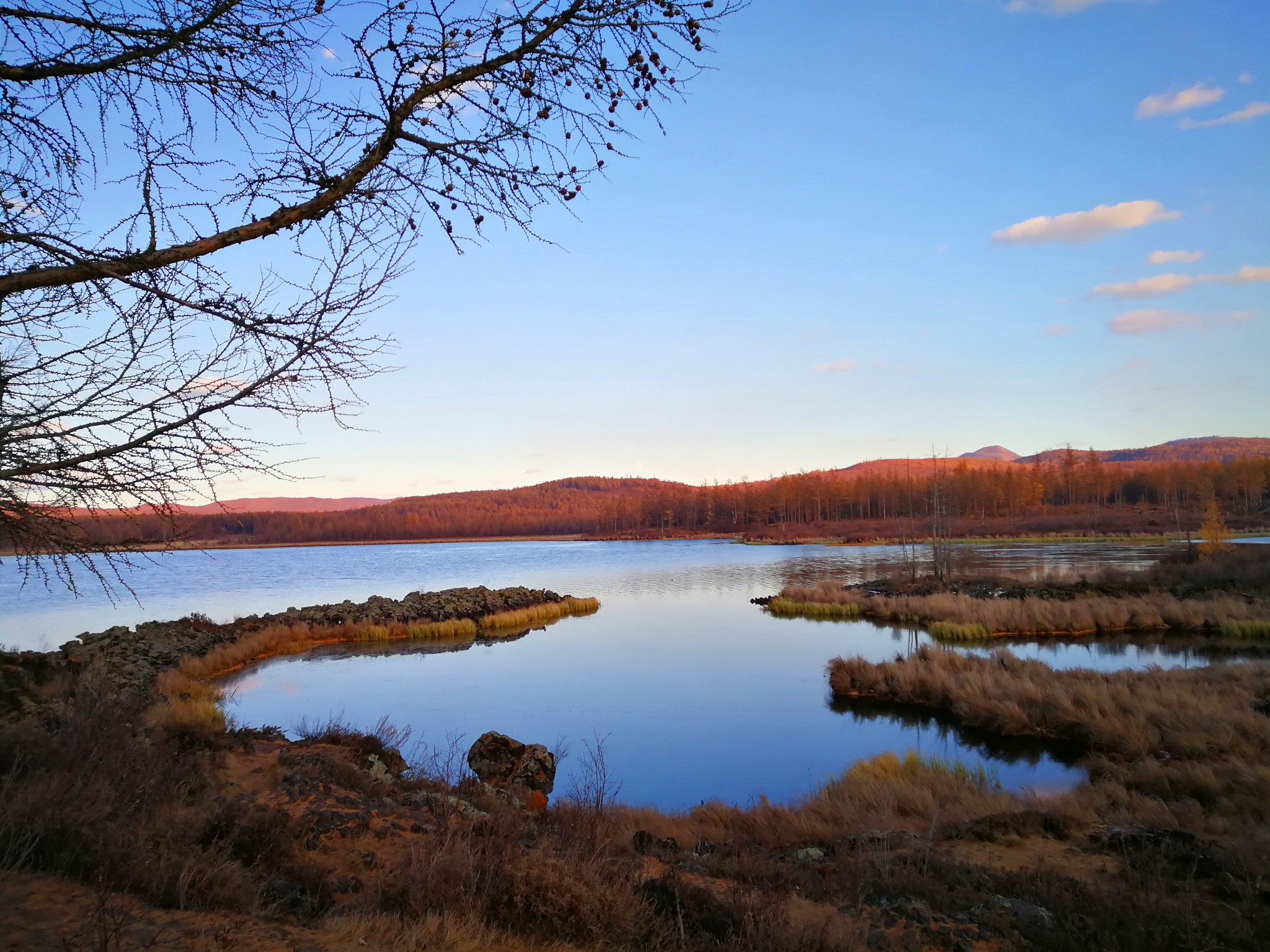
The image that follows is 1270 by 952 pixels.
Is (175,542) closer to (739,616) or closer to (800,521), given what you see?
(739,616)

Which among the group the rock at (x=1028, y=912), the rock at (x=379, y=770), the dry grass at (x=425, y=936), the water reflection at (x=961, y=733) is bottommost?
the water reflection at (x=961, y=733)

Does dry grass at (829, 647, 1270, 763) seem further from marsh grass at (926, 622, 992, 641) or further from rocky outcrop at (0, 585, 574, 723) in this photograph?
rocky outcrop at (0, 585, 574, 723)

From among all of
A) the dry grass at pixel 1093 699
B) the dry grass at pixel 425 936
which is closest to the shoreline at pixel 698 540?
the dry grass at pixel 425 936

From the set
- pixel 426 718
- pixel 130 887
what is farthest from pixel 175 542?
pixel 426 718

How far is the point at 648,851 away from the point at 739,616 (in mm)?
22096

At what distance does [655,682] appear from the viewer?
708 inches

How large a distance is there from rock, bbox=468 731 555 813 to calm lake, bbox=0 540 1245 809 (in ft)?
2.85

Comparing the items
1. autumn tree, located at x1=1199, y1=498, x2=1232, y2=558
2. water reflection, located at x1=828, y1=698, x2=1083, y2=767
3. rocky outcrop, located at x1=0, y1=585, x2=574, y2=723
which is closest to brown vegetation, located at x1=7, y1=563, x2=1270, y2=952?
rocky outcrop, located at x1=0, y1=585, x2=574, y2=723

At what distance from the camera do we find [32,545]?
318cm

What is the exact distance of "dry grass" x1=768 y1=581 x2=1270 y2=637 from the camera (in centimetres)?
2180

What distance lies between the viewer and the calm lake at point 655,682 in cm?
1194

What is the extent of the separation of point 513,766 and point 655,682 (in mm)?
8182

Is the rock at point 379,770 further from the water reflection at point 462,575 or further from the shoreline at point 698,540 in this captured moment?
the water reflection at point 462,575

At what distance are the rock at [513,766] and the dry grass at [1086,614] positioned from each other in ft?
54.7
